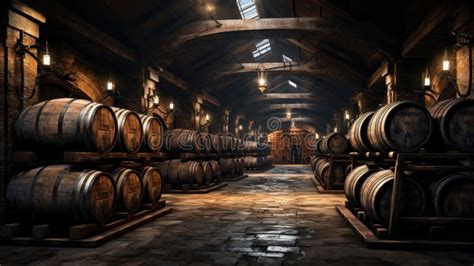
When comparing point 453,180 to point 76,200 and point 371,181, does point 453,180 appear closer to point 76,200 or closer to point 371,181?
point 371,181

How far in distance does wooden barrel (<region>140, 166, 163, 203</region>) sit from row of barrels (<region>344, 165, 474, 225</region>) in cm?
387

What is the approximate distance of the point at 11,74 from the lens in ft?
20.1

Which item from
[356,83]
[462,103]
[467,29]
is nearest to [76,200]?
[462,103]

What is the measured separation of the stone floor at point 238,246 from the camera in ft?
14.1

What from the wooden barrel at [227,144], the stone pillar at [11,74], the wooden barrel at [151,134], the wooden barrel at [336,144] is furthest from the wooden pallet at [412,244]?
the wooden barrel at [227,144]

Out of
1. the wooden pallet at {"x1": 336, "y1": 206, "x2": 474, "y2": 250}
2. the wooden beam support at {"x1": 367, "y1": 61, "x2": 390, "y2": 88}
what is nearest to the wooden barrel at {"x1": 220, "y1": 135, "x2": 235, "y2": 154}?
the wooden beam support at {"x1": 367, "y1": 61, "x2": 390, "y2": 88}

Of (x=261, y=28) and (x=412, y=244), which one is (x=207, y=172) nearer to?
(x=261, y=28)

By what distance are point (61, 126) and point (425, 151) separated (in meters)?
4.90

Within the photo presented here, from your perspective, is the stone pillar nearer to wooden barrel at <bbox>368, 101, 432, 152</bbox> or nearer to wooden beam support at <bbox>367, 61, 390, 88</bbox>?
wooden barrel at <bbox>368, 101, 432, 152</bbox>

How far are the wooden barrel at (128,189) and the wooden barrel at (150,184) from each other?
485 mm

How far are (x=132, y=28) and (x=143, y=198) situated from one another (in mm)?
5948

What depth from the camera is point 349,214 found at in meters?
6.99

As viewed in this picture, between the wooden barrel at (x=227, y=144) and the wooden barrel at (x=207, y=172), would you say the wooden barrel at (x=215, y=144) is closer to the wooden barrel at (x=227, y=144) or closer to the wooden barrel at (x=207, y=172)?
the wooden barrel at (x=227, y=144)

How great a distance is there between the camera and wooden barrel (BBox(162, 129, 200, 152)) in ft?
36.0
